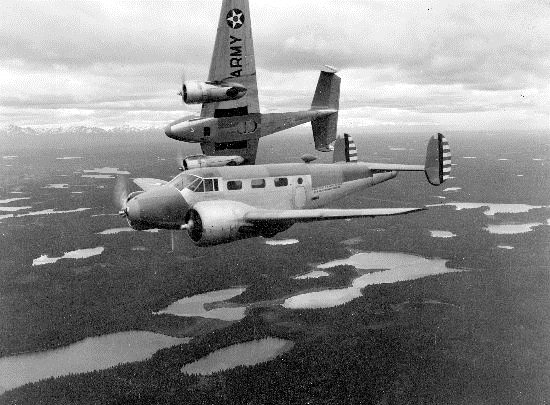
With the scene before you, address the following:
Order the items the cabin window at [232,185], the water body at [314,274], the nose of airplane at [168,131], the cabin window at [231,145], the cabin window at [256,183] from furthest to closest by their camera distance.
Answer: the water body at [314,274] → the cabin window at [231,145] → the nose of airplane at [168,131] → the cabin window at [256,183] → the cabin window at [232,185]

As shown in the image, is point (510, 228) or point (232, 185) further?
point (510, 228)

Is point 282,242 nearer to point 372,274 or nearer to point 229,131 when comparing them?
point 372,274

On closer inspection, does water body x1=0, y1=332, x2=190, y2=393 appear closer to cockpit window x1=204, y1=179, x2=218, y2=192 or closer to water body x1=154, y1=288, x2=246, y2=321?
water body x1=154, y1=288, x2=246, y2=321

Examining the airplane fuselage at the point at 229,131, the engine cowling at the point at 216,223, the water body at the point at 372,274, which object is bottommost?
the water body at the point at 372,274

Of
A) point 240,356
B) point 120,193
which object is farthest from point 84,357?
point 120,193

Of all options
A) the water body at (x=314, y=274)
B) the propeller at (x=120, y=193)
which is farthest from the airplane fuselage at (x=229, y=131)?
the water body at (x=314, y=274)

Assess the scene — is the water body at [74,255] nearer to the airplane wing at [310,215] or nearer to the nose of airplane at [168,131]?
the nose of airplane at [168,131]
